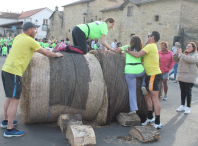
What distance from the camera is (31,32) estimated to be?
12.7ft

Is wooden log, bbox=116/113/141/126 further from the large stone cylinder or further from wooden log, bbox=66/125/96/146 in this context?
wooden log, bbox=66/125/96/146

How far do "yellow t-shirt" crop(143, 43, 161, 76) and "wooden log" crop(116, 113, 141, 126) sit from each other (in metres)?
0.99

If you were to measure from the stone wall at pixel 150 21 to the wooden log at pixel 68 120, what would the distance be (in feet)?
54.2

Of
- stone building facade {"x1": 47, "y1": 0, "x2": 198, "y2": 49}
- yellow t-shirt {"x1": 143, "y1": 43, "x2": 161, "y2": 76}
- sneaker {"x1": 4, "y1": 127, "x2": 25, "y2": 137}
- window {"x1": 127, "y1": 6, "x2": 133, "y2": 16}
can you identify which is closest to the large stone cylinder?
sneaker {"x1": 4, "y1": 127, "x2": 25, "y2": 137}

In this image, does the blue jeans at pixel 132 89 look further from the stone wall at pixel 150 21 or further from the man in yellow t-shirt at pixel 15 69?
the stone wall at pixel 150 21

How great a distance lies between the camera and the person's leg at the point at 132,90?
4527 mm

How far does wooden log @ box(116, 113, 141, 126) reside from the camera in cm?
453

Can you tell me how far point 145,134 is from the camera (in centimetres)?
390

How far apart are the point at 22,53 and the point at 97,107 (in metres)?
1.78

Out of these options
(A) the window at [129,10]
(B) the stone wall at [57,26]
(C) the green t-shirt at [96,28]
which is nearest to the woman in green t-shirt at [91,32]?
(C) the green t-shirt at [96,28]

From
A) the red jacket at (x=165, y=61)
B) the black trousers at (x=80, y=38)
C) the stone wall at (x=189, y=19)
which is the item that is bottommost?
the red jacket at (x=165, y=61)

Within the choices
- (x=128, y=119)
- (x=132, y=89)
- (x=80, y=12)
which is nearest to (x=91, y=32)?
(x=132, y=89)

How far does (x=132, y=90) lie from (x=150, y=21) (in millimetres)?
17622

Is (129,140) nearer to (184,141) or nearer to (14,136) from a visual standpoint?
(184,141)
